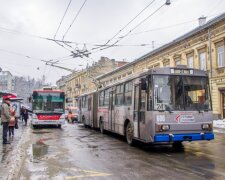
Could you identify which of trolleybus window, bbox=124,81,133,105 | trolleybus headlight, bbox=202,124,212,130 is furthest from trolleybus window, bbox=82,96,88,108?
trolleybus headlight, bbox=202,124,212,130

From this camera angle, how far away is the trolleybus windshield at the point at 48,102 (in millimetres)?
24719

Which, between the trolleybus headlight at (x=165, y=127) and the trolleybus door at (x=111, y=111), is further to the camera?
the trolleybus door at (x=111, y=111)

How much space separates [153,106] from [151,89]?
0.60 m

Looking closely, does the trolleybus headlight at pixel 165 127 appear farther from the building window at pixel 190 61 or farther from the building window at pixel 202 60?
the building window at pixel 190 61

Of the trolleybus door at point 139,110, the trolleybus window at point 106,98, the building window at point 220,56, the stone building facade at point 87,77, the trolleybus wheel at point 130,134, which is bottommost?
the trolleybus wheel at point 130,134

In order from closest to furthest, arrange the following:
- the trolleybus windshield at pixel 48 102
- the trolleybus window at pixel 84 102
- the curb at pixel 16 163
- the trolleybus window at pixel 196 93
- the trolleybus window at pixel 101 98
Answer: the curb at pixel 16 163
the trolleybus window at pixel 196 93
the trolleybus window at pixel 101 98
the trolleybus windshield at pixel 48 102
the trolleybus window at pixel 84 102

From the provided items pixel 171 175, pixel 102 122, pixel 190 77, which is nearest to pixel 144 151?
pixel 190 77

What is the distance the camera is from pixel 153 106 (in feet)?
36.1

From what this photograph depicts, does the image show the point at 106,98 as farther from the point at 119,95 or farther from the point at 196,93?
the point at 196,93

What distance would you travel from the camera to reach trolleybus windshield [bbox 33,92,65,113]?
81.1ft

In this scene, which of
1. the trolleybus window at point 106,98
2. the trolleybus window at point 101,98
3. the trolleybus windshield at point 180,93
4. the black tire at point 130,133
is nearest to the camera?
the trolleybus windshield at point 180,93

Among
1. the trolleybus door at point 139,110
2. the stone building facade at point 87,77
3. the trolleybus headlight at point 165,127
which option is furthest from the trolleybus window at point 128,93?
the stone building facade at point 87,77

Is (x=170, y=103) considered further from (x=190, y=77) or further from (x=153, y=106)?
(x=190, y=77)

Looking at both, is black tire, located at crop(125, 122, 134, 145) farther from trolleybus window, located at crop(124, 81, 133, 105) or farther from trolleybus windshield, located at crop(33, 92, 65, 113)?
trolleybus windshield, located at crop(33, 92, 65, 113)
